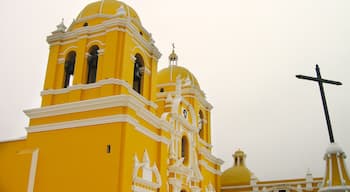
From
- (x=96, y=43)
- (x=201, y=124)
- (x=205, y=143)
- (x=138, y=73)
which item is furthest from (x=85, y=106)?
(x=201, y=124)

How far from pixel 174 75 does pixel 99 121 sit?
8.57 m

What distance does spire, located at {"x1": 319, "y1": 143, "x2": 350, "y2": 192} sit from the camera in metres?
7.25

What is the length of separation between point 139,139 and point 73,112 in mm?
2258

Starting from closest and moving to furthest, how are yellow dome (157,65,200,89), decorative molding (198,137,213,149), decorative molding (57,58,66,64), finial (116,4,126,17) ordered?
finial (116,4,126,17), decorative molding (57,58,66,64), decorative molding (198,137,213,149), yellow dome (157,65,200,89)

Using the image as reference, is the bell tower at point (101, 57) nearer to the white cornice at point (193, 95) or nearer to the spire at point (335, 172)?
the white cornice at point (193, 95)

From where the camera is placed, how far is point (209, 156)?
1872 centimetres

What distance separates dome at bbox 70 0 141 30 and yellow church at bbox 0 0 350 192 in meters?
0.04

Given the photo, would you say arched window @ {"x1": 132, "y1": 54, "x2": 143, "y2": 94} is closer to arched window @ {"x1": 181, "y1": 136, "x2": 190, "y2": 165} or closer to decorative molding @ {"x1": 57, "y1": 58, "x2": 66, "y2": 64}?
decorative molding @ {"x1": 57, "y1": 58, "x2": 66, "y2": 64}

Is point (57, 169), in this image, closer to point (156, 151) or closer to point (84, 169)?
point (84, 169)

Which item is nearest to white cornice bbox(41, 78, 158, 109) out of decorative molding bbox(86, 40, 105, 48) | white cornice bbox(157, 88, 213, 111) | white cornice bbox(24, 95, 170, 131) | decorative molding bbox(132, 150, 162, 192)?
white cornice bbox(24, 95, 170, 131)

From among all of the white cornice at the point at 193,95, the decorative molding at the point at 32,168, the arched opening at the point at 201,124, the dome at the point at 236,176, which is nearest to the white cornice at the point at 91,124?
the decorative molding at the point at 32,168

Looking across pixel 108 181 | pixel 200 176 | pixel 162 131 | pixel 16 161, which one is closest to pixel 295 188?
pixel 200 176

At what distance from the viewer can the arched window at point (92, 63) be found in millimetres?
12648

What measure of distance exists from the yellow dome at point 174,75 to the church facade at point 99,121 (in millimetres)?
4249
